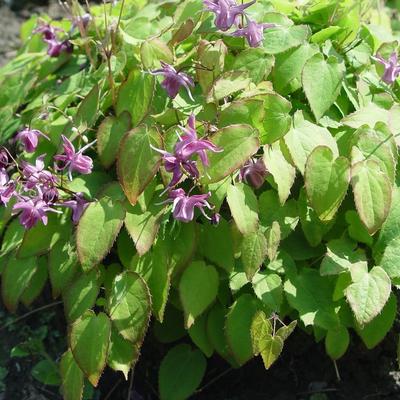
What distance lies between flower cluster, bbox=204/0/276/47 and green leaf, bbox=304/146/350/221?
0.33 m

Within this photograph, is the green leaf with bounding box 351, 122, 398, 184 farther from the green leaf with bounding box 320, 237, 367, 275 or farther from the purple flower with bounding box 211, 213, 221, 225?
the purple flower with bounding box 211, 213, 221, 225

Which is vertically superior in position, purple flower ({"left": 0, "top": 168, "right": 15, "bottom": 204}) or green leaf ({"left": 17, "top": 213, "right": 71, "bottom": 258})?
purple flower ({"left": 0, "top": 168, "right": 15, "bottom": 204})

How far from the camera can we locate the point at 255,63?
1812 millimetres

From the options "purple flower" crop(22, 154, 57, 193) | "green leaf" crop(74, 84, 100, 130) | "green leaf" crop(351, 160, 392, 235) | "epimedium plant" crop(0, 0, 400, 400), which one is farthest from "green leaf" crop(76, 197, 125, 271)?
"green leaf" crop(351, 160, 392, 235)

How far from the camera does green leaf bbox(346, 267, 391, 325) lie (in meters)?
1.56

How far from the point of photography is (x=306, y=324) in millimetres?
1634

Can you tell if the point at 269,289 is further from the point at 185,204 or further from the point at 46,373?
the point at 46,373

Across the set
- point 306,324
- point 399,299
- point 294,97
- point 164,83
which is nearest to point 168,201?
point 164,83

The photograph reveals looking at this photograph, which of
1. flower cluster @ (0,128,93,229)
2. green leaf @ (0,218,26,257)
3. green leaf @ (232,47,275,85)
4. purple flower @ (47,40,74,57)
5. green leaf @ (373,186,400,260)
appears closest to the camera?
flower cluster @ (0,128,93,229)

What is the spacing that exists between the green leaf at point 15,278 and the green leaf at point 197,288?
0.43 meters

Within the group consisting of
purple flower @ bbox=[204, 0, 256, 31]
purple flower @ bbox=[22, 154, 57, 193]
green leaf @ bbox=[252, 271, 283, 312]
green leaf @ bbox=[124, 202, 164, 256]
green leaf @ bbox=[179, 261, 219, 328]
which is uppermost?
purple flower @ bbox=[204, 0, 256, 31]

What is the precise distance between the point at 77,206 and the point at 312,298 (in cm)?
60

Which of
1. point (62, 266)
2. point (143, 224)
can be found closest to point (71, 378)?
point (62, 266)

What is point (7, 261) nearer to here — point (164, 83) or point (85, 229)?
point (85, 229)
